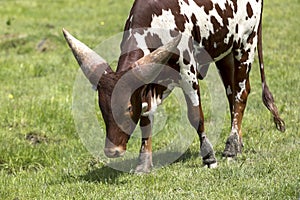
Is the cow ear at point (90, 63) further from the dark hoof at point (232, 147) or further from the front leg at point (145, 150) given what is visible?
the dark hoof at point (232, 147)

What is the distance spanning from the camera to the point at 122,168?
7.70 m

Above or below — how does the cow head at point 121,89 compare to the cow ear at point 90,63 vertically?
below

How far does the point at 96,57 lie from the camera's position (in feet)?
22.9

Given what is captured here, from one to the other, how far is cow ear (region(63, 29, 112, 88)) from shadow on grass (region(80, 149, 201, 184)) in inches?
41.2

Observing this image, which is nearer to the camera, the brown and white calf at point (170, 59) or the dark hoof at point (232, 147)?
the brown and white calf at point (170, 59)

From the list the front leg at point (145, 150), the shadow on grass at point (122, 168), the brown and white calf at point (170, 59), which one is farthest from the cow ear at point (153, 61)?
the shadow on grass at point (122, 168)

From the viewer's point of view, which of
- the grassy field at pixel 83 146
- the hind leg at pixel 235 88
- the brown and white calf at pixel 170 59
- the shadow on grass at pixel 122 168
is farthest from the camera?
the hind leg at pixel 235 88

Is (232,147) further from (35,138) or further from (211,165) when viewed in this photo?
(35,138)

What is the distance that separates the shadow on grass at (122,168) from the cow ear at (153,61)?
1.18 metres

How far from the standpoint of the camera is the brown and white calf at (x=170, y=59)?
675 cm

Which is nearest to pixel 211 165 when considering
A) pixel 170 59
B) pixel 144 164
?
pixel 144 164

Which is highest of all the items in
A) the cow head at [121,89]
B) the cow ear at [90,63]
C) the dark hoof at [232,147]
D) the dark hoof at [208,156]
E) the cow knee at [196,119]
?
the cow ear at [90,63]

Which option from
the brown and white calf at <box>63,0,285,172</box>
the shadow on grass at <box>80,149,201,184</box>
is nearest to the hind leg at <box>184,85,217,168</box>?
the brown and white calf at <box>63,0,285,172</box>

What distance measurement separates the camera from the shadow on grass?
23.7 ft
